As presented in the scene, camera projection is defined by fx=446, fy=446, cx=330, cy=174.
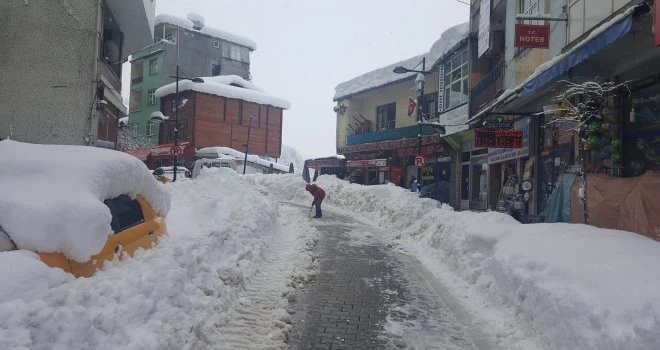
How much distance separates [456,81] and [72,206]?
63.4 ft

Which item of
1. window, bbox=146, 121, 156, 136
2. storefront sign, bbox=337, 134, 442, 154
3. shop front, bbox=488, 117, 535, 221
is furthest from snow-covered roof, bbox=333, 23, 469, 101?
window, bbox=146, 121, 156, 136

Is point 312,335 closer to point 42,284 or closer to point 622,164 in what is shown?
point 42,284

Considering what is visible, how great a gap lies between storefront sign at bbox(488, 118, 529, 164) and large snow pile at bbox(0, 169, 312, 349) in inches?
395

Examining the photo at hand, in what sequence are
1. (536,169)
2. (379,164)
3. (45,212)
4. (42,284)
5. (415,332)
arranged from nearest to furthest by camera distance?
(42,284), (45,212), (415,332), (536,169), (379,164)

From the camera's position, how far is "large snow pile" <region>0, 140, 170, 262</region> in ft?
11.5

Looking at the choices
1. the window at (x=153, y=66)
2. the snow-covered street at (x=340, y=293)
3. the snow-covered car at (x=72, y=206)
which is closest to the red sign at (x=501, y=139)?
the snow-covered street at (x=340, y=293)

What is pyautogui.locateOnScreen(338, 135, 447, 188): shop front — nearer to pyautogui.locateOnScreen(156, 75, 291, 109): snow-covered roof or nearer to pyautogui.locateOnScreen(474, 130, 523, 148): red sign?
pyautogui.locateOnScreen(474, 130, 523, 148): red sign

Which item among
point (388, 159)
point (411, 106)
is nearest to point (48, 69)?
point (411, 106)

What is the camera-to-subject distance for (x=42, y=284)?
3053 millimetres

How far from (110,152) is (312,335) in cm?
304

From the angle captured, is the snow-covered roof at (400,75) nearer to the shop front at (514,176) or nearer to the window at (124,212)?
the shop front at (514,176)

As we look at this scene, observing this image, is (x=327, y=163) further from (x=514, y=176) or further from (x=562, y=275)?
(x=562, y=275)

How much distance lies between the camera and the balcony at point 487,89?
15.5 metres

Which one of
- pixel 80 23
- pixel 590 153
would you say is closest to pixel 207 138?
pixel 80 23
